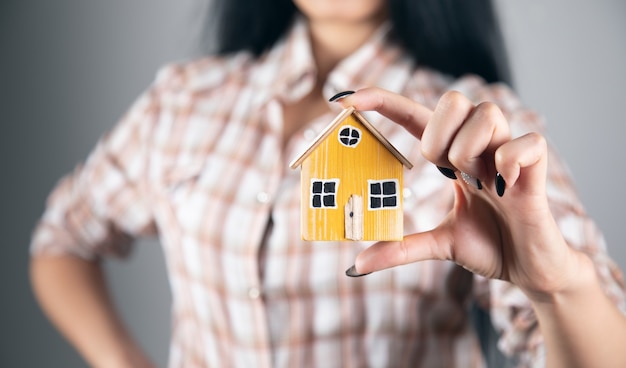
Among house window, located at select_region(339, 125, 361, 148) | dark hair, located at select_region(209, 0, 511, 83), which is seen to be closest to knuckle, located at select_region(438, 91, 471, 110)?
house window, located at select_region(339, 125, 361, 148)

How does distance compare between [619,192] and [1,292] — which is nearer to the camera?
[619,192]

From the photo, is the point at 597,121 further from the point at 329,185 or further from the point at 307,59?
the point at 329,185

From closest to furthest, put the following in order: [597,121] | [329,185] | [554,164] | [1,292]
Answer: [329,185] → [554,164] → [597,121] → [1,292]

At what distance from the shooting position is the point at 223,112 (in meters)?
1.27

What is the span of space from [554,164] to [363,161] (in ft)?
1.47

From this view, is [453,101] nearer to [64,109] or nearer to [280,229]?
[280,229]

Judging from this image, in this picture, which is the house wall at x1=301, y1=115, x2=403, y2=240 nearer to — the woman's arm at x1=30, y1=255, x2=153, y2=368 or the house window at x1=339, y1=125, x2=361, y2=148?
the house window at x1=339, y1=125, x2=361, y2=148

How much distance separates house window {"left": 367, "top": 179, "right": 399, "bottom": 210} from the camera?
71cm

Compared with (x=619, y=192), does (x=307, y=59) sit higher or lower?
higher

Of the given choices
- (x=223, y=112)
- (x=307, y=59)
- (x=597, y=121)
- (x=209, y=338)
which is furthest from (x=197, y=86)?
(x=597, y=121)

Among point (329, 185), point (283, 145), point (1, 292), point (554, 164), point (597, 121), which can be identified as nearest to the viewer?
point (329, 185)

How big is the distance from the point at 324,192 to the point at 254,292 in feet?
1.54

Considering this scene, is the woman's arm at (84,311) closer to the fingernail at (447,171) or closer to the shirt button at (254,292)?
the shirt button at (254,292)

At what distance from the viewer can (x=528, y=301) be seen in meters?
0.94
